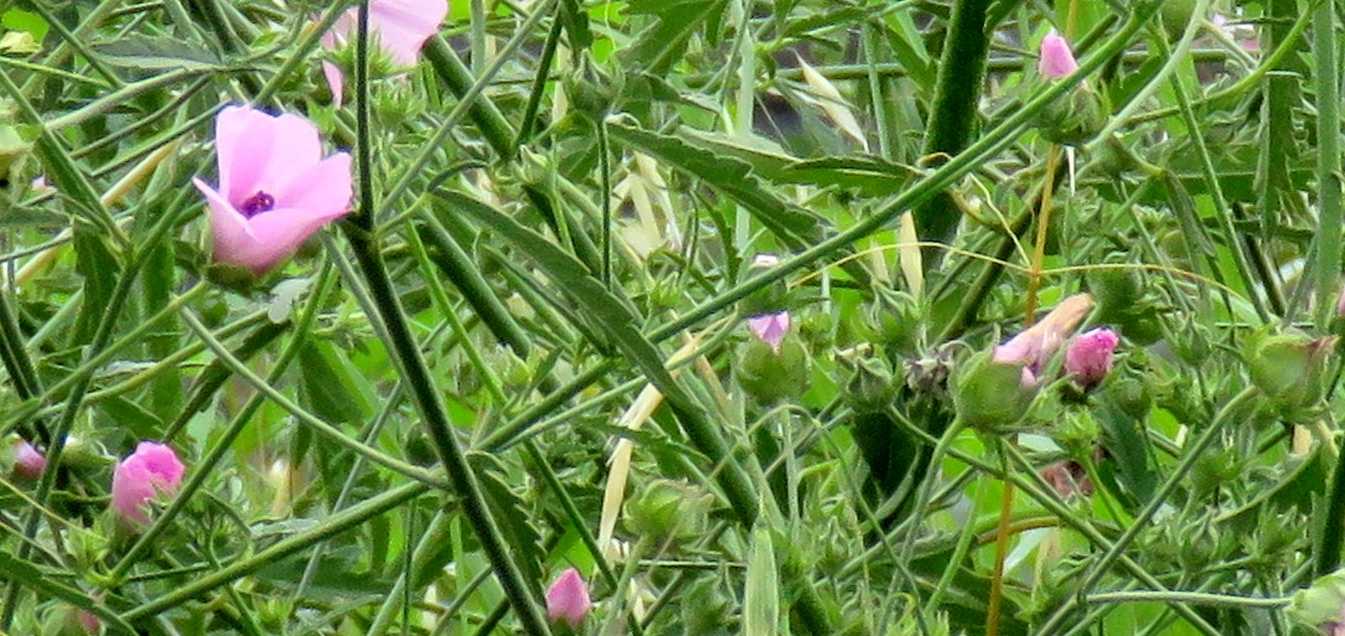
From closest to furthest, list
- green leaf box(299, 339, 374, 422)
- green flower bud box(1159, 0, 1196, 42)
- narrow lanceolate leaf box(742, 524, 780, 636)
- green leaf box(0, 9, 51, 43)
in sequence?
narrow lanceolate leaf box(742, 524, 780, 636)
green flower bud box(1159, 0, 1196, 42)
green leaf box(299, 339, 374, 422)
green leaf box(0, 9, 51, 43)

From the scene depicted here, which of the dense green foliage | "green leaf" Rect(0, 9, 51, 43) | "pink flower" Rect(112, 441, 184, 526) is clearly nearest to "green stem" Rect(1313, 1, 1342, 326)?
the dense green foliage

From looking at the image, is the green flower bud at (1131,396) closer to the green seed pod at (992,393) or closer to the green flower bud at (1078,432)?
the green flower bud at (1078,432)

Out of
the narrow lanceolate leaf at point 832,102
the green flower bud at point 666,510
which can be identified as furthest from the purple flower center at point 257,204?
the narrow lanceolate leaf at point 832,102

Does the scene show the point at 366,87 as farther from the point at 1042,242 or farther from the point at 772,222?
the point at 1042,242

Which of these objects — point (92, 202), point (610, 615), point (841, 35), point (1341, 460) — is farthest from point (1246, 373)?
point (841, 35)

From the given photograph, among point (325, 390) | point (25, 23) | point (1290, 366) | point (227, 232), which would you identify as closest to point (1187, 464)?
point (1290, 366)

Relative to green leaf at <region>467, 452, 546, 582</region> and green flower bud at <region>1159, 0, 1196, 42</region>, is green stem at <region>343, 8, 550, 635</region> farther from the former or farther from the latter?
green flower bud at <region>1159, 0, 1196, 42</region>
